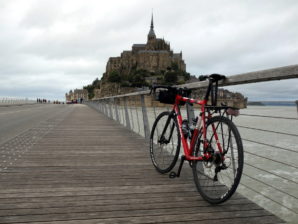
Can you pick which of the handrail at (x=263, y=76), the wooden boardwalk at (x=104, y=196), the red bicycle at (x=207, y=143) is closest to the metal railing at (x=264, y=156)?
the handrail at (x=263, y=76)

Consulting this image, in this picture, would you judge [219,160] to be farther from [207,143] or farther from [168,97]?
[168,97]

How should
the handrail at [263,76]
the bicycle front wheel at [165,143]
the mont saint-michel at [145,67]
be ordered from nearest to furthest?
the handrail at [263,76] < the bicycle front wheel at [165,143] < the mont saint-michel at [145,67]

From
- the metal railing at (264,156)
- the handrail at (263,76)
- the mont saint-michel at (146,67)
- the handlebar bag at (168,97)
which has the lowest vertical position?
the metal railing at (264,156)

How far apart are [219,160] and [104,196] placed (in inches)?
41.9

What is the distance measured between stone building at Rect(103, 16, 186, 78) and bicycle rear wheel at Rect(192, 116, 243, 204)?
117 metres

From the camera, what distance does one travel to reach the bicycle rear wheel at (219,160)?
225 cm

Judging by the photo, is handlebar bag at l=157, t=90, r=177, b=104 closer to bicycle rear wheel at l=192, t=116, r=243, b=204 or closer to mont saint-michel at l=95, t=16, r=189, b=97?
bicycle rear wheel at l=192, t=116, r=243, b=204

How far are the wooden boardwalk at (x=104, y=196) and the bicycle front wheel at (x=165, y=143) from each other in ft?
0.44

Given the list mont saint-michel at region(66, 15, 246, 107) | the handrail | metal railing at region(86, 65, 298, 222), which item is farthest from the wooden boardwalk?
mont saint-michel at region(66, 15, 246, 107)

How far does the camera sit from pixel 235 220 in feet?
7.31

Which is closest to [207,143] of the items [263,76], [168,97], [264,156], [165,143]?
[263,76]

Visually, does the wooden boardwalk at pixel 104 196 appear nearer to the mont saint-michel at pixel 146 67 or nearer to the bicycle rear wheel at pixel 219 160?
the bicycle rear wheel at pixel 219 160

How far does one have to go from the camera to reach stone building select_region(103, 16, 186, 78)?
11925 centimetres

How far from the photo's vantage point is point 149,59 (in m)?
119
